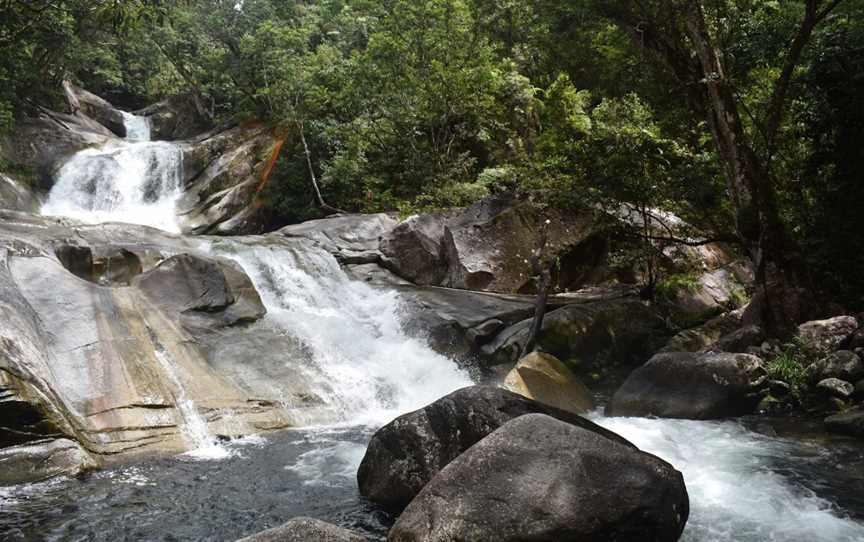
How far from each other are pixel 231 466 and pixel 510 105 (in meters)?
18.0

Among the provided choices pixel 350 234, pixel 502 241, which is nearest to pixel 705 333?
pixel 502 241

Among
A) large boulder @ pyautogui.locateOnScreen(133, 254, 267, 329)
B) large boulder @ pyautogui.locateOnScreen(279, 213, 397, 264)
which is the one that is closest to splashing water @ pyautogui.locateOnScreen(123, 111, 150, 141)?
large boulder @ pyautogui.locateOnScreen(279, 213, 397, 264)

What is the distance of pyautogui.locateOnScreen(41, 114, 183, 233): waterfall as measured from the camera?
79.0 feet

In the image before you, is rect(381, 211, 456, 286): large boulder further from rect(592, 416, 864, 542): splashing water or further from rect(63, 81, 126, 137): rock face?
rect(63, 81, 126, 137): rock face

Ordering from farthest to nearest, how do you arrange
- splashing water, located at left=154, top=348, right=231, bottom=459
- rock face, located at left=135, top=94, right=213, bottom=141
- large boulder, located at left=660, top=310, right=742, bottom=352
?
1. rock face, located at left=135, top=94, right=213, bottom=141
2. large boulder, located at left=660, top=310, right=742, bottom=352
3. splashing water, located at left=154, top=348, right=231, bottom=459

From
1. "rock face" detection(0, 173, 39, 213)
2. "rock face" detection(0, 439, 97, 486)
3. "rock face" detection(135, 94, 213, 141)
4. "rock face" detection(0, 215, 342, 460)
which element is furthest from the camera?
"rock face" detection(135, 94, 213, 141)

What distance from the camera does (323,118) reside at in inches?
1025

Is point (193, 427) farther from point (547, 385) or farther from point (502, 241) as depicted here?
point (502, 241)

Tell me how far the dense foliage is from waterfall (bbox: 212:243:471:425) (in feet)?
15.7

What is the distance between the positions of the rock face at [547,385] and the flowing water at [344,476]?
0.95 m

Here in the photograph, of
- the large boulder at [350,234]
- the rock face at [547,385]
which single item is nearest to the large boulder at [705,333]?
the rock face at [547,385]

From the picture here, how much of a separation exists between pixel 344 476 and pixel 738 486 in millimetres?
4565

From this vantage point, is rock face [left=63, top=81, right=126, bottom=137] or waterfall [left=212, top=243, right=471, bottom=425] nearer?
waterfall [left=212, top=243, right=471, bottom=425]

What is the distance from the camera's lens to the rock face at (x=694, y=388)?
10227mm
